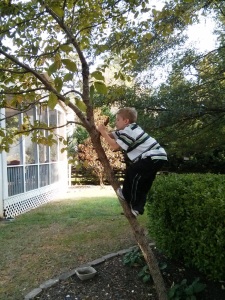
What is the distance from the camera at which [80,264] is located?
4180mm

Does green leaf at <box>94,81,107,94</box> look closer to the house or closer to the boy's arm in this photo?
the boy's arm

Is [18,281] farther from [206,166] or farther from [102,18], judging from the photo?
[206,166]

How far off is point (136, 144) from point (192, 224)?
1164 mm

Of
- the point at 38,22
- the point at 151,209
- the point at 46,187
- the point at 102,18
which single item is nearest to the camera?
the point at 38,22

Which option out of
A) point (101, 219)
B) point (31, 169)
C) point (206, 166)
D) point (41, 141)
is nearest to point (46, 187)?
point (31, 169)

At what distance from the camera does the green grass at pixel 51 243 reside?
3.93 metres

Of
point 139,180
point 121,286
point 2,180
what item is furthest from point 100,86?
point 2,180

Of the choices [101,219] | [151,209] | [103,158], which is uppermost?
[103,158]

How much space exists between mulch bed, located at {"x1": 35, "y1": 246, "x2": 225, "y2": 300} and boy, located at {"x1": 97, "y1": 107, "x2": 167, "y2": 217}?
1038mm

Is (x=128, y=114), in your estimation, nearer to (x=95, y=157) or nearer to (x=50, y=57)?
(x=50, y=57)

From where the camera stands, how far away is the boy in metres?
2.59

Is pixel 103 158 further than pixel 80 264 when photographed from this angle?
No

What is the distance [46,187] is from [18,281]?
7.63 m

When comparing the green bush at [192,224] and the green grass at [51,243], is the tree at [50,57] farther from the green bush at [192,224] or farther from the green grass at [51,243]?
the green grass at [51,243]
